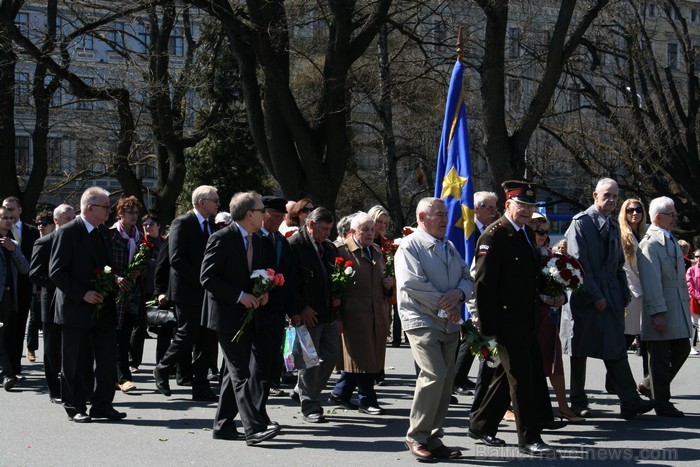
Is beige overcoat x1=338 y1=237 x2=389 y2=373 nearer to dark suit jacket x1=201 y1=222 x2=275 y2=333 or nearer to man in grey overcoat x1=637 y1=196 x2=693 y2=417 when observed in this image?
dark suit jacket x1=201 y1=222 x2=275 y2=333

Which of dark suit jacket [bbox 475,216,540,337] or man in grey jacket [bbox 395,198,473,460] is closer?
man in grey jacket [bbox 395,198,473,460]

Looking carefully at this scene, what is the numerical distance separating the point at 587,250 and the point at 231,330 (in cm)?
356

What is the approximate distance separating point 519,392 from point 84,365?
4.06 meters

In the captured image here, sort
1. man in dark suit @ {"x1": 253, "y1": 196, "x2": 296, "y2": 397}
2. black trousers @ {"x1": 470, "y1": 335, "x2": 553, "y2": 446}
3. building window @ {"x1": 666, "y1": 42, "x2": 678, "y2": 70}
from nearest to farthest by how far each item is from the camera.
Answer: black trousers @ {"x1": 470, "y1": 335, "x2": 553, "y2": 446} → man in dark suit @ {"x1": 253, "y1": 196, "x2": 296, "y2": 397} → building window @ {"x1": 666, "y1": 42, "x2": 678, "y2": 70}

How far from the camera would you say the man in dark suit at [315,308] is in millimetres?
9211

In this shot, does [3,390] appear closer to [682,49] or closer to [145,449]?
[145,449]

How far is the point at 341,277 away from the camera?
373 inches

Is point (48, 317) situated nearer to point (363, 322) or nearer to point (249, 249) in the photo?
point (249, 249)

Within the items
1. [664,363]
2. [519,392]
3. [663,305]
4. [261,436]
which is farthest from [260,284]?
[664,363]

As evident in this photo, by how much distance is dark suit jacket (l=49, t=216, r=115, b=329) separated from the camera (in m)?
8.95

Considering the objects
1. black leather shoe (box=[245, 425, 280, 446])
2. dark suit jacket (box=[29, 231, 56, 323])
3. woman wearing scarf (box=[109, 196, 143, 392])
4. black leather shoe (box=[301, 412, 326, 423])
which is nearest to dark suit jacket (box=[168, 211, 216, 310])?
woman wearing scarf (box=[109, 196, 143, 392])

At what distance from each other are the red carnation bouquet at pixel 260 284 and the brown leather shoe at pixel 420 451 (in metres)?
1.60

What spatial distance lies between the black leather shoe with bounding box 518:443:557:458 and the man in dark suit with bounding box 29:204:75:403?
463 cm

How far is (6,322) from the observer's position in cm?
1131
